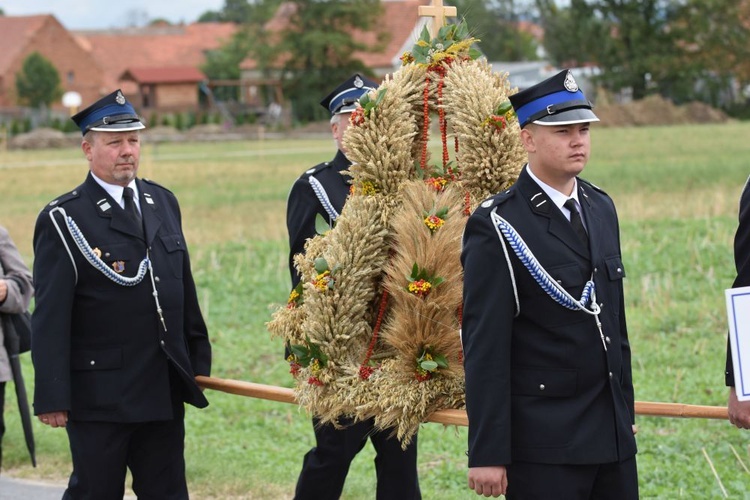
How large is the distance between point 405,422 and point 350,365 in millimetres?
392

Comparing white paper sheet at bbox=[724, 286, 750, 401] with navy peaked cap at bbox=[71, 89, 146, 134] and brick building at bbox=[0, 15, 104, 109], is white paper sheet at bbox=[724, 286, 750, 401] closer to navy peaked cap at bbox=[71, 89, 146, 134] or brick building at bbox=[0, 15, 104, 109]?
navy peaked cap at bbox=[71, 89, 146, 134]

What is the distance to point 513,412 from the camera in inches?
148

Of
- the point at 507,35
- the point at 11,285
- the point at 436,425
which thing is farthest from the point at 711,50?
the point at 507,35

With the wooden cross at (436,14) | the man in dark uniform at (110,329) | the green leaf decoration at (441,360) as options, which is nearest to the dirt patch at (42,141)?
the man in dark uniform at (110,329)

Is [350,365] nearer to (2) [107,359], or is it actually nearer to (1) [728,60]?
(2) [107,359]

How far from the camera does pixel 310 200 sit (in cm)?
560

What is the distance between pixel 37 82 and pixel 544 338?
237 ft

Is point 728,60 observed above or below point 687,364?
above

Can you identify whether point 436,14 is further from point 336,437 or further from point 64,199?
point 336,437

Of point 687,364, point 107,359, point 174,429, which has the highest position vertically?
point 107,359

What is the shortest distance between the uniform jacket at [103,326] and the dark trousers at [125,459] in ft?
0.33

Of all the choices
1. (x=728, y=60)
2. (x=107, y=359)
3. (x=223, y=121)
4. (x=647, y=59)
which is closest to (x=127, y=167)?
(x=107, y=359)

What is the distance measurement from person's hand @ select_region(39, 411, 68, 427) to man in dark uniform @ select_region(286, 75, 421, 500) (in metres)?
1.09

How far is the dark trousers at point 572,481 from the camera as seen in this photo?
12.2 ft
